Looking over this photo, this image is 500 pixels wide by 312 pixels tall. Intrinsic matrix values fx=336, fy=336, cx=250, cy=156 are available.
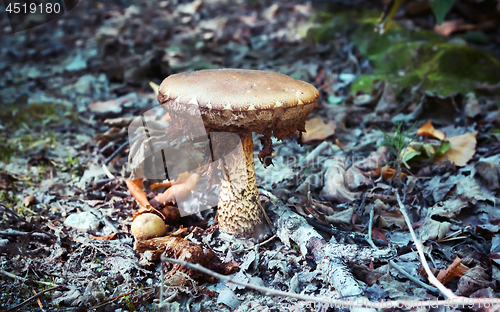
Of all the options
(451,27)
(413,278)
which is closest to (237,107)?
(413,278)

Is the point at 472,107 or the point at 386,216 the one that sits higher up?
the point at 472,107

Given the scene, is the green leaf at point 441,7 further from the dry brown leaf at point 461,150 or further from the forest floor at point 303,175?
the dry brown leaf at point 461,150

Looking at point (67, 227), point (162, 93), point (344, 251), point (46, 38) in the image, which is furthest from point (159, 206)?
point (46, 38)

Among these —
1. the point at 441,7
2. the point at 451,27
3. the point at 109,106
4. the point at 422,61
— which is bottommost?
the point at 109,106

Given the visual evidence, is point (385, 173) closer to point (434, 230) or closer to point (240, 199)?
point (434, 230)

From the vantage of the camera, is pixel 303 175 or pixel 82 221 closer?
pixel 82 221

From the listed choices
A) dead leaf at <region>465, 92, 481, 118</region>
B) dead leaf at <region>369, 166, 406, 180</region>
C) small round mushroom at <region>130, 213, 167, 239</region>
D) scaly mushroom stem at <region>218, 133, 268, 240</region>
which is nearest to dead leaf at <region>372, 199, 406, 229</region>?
dead leaf at <region>369, 166, 406, 180</region>
